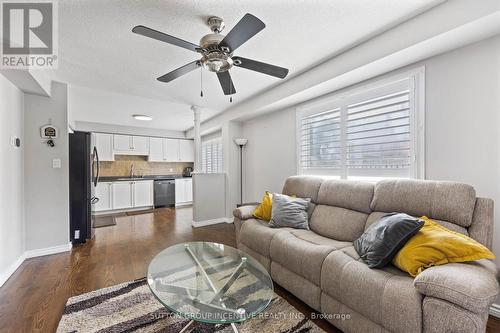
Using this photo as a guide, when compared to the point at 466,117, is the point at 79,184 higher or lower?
lower

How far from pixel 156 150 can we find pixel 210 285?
603 centimetres

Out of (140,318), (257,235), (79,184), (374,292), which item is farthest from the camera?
(79,184)

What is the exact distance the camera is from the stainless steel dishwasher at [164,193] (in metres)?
6.43

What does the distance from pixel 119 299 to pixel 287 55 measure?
2.93 metres

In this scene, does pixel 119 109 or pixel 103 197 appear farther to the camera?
pixel 103 197

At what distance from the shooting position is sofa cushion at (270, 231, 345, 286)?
1.73m

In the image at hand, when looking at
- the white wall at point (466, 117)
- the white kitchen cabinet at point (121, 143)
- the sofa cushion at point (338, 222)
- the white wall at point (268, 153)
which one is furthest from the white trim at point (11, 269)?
the white wall at point (466, 117)

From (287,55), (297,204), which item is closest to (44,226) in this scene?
(297,204)

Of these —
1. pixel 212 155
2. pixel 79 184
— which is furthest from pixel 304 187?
pixel 212 155

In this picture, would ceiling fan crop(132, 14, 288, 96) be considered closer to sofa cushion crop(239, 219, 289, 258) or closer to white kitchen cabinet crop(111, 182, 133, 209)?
sofa cushion crop(239, 219, 289, 258)

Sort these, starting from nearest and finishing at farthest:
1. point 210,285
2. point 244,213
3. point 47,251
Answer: point 210,285 → point 244,213 → point 47,251

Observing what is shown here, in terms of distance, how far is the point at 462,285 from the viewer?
3.50ft

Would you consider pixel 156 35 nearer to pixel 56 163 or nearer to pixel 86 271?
pixel 86 271

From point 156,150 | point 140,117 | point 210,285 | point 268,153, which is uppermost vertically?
point 140,117
